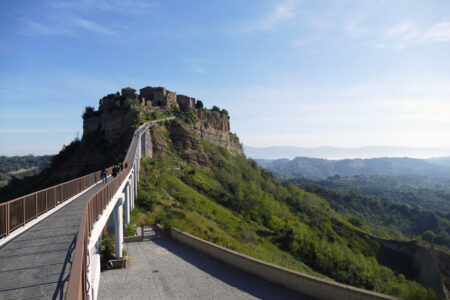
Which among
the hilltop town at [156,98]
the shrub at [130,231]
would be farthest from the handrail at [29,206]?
the hilltop town at [156,98]

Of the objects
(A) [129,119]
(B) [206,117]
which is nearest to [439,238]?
(B) [206,117]

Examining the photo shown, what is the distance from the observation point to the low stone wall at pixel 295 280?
8.70 metres

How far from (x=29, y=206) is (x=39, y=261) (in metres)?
3.64

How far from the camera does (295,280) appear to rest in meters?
10.1

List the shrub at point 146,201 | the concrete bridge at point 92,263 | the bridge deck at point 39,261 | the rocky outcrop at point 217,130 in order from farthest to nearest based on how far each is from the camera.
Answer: the rocky outcrop at point 217,130 → the shrub at point 146,201 → the concrete bridge at point 92,263 → the bridge deck at point 39,261

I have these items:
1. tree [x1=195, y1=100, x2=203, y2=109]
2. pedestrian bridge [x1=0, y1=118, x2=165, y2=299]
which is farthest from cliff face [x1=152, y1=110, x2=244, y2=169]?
pedestrian bridge [x1=0, y1=118, x2=165, y2=299]

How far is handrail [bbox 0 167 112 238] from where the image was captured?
22.4 feet

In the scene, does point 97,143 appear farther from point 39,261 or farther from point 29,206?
point 39,261

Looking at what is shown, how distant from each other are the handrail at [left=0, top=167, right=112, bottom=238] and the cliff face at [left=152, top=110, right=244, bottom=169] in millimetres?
31139

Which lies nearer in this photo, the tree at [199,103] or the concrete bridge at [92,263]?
the concrete bridge at [92,263]

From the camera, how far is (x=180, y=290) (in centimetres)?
1078

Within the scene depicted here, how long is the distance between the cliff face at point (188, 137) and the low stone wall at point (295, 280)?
31.1m

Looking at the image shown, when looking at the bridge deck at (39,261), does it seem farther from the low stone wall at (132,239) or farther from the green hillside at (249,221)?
the green hillside at (249,221)

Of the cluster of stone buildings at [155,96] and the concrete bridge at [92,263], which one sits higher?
the cluster of stone buildings at [155,96]
